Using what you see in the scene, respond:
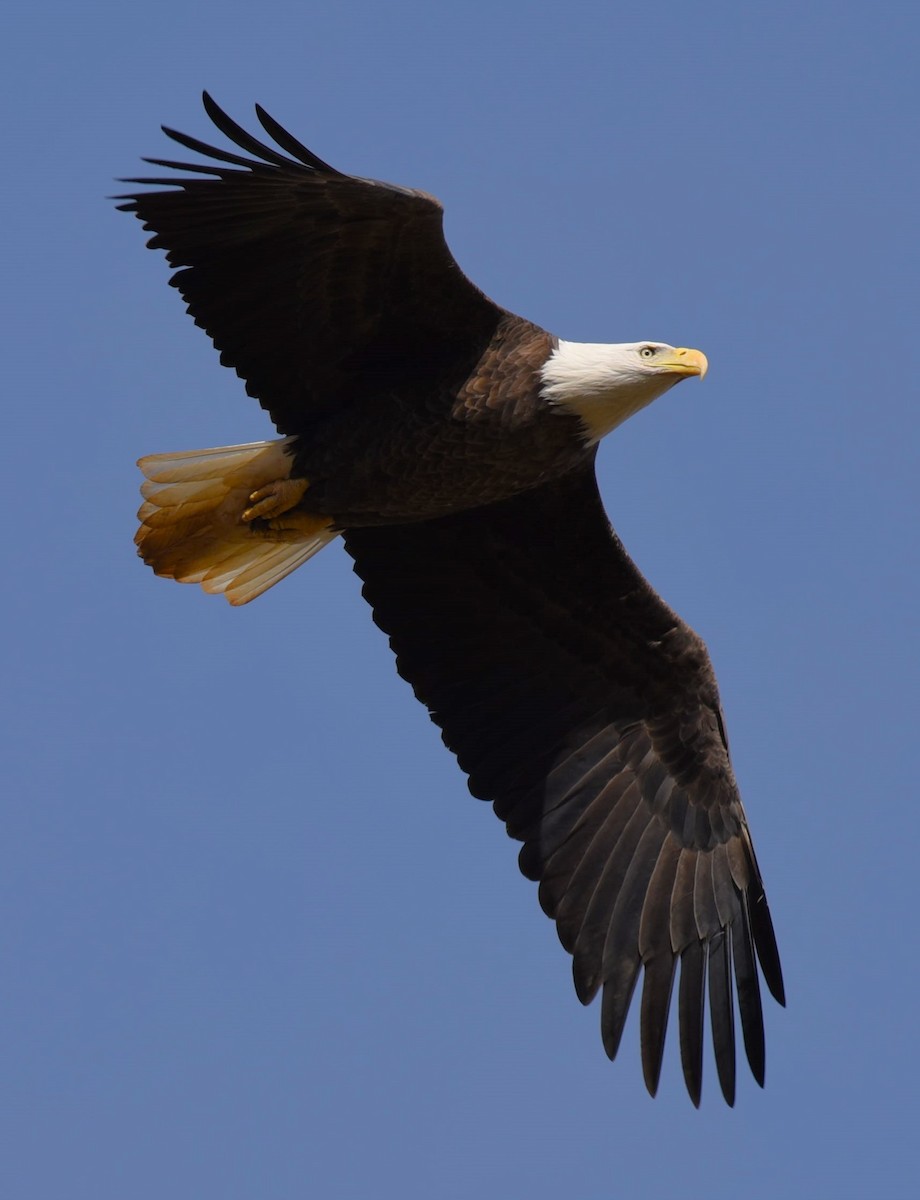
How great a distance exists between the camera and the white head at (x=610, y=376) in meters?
8.75

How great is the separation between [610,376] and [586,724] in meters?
1.99

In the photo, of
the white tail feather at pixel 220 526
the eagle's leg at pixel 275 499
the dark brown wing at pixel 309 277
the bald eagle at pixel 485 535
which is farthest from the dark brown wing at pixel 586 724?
the dark brown wing at pixel 309 277

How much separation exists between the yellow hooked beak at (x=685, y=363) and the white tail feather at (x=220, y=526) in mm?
1695

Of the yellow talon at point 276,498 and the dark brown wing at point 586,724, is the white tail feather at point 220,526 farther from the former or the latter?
the dark brown wing at point 586,724

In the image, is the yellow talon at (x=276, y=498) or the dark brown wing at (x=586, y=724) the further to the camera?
the dark brown wing at (x=586, y=724)

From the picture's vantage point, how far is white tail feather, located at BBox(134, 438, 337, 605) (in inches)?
365

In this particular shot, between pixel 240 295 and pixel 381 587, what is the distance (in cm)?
172

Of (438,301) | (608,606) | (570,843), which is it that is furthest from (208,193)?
(570,843)

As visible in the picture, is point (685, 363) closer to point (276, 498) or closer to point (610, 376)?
point (610, 376)

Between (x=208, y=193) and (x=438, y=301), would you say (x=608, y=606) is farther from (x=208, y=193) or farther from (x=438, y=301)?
(x=208, y=193)

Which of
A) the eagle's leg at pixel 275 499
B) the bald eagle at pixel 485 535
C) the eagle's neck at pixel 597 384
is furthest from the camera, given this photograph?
the eagle's leg at pixel 275 499

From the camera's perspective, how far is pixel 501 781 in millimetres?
9805

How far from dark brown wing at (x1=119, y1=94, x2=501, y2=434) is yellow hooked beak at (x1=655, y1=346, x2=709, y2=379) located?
0.77m

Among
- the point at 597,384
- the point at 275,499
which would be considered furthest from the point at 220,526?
the point at 597,384
